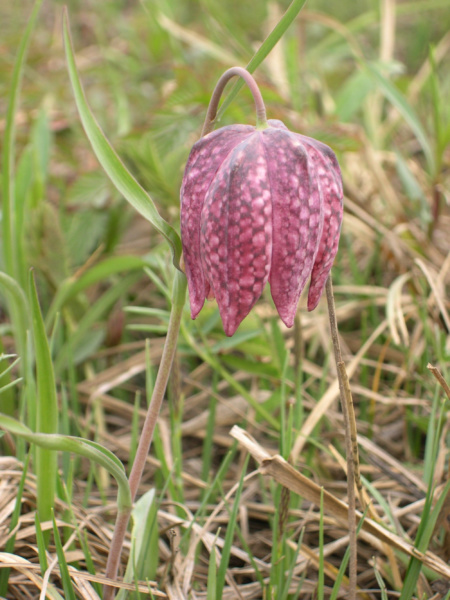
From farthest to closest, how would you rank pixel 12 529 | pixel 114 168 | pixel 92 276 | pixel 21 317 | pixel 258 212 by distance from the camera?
pixel 92 276 < pixel 21 317 < pixel 12 529 < pixel 114 168 < pixel 258 212

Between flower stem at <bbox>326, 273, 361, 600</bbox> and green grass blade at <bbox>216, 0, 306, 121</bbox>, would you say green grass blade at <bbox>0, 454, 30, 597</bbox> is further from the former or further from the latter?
green grass blade at <bbox>216, 0, 306, 121</bbox>

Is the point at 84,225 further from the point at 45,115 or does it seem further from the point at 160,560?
the point at 160,560

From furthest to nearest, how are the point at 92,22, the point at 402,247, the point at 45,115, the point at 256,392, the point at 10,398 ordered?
1. the point at 92,22
2. the point at 45,115
3. the point at 402,247
4. the point at 256,392
5. the point at 10,398

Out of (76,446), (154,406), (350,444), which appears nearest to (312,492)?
(350,444)

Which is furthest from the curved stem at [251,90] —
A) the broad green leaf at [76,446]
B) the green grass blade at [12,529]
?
the green grass blade at [12,529]

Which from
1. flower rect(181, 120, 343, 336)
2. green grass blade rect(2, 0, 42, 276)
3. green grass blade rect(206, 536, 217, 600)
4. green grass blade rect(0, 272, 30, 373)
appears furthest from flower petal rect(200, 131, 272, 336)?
green grass blade rect(2, 0, 42, 276)

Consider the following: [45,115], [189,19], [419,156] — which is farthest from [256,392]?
[189,19]

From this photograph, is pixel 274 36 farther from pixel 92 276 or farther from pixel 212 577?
pixel 92 276
